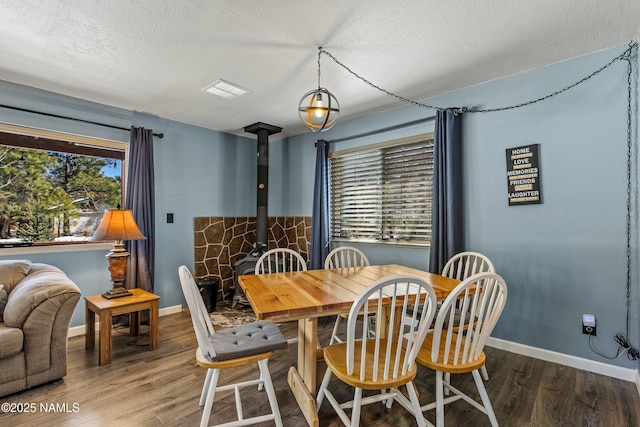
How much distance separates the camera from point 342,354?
5.47 ft

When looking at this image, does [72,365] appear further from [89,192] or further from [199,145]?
[199,145]

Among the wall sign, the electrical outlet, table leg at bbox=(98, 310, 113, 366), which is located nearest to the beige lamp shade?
table leg at bbox=(98, 310, 113, 366)

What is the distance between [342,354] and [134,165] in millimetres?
3140

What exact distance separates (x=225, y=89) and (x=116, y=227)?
1.65m

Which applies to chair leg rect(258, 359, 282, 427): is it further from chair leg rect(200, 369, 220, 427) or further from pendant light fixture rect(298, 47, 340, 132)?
pendant light fixture rect(298, 47, 340, 132)

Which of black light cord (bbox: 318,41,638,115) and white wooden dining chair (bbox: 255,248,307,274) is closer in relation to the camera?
black light cord (bbox: 318,41,638,115)

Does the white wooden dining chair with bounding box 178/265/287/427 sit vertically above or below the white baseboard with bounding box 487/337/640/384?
above

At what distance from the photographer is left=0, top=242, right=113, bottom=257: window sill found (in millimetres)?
2820

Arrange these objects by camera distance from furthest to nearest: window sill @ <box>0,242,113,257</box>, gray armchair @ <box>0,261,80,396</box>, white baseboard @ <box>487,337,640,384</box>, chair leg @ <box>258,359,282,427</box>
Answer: window sill @ <box>0,242,113,257</box> < white baseboard @ <box>487,337,640,384</box> < gray armchair @ <box>0,261,80,396</box> < chair leg @ <box>258,359,282,427</box>

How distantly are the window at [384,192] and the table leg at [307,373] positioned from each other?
188cm

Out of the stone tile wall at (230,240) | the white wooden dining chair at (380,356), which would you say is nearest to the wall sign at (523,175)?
the white wooden dining chair at (380,356)

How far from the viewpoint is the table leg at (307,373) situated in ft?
5.66

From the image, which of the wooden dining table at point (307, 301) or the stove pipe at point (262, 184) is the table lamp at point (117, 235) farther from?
the stove pipe at point (262, 184)

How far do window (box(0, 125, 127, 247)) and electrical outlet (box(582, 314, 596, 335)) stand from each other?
15.0ft
